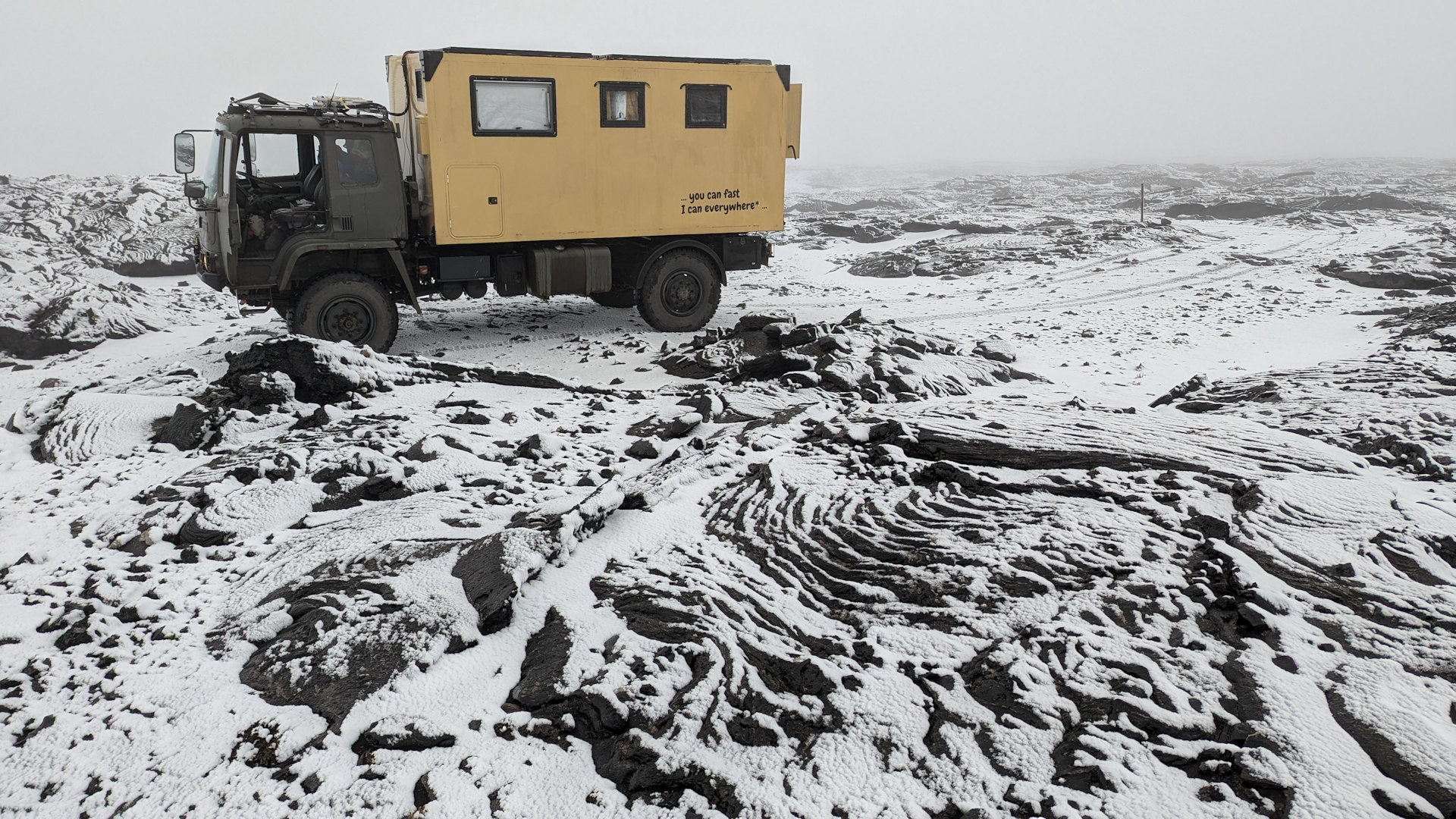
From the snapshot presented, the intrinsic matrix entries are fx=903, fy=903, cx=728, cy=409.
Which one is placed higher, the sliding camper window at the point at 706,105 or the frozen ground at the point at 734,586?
the sliding camper window at the point at 706,105

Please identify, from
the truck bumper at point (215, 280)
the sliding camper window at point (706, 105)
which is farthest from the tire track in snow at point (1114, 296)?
the truck bumper at point (215, 280)

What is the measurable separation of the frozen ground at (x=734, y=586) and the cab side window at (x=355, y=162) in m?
2.05

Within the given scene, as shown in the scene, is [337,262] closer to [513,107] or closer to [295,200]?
[295,200]

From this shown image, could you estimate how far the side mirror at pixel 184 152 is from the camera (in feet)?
26.4

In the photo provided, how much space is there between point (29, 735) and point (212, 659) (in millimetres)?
604

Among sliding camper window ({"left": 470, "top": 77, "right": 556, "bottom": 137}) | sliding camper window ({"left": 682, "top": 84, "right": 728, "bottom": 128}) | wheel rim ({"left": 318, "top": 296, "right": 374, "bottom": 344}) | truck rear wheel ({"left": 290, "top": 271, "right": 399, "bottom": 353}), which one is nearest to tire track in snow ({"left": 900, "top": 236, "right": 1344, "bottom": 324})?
sliding camper window ({"left": 682, "top": 84, "right": 728, "bottom": 128})

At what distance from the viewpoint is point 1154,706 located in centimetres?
293

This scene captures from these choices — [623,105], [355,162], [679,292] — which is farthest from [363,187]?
[679,292]

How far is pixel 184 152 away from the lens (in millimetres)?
8078

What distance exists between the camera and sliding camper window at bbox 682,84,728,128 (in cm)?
928

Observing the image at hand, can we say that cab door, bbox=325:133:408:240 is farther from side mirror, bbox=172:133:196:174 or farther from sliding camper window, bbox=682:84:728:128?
sliding camper window, bbox=682:84:728:128

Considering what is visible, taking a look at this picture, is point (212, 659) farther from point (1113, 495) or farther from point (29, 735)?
point (1113, 495)

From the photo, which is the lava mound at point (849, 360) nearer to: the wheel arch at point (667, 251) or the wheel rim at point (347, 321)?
the wheel arch at point (667, 251)

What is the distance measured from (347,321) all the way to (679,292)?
3438 millimetres
